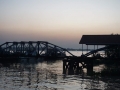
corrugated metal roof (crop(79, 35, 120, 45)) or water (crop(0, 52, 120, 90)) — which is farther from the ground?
corrugated metal roof (crop(79, 35, 120, 45))

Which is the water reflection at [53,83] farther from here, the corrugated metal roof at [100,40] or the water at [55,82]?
the corrugated metal roof at [100,40]

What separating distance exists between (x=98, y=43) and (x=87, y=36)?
4.85 m

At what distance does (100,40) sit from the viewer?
1946 inches

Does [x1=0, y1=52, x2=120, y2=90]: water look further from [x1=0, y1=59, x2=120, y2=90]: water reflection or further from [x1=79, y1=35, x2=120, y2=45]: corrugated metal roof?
[x1=79, y1=35, x2=120, y2=45]: corrugated metal roof

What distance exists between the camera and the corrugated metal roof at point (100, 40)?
4812 centimetres

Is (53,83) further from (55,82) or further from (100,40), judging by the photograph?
(100,40)

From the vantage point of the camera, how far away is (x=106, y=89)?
26047 millimetres

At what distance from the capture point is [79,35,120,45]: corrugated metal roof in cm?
4812

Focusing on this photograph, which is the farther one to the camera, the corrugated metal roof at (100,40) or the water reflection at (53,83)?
the corrugated metal roof at (100,40)

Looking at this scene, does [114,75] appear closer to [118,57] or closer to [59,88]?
[118,57]

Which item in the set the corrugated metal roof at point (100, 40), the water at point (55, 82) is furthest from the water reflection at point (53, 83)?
the corrugated metal roof at point (100, 40)

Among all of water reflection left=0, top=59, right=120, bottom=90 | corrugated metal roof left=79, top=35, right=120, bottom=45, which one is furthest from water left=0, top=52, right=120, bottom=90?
corrugated metal roof left=79, top=35, right=120, bottom=45

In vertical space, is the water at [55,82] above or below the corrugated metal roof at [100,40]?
below

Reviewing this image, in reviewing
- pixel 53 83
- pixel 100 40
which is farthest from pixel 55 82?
pixel 100 40
